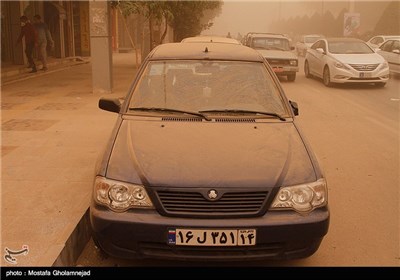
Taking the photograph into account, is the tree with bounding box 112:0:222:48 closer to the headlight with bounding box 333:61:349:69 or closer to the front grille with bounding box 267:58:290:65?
the front grille with bounding box 267:58:290:65

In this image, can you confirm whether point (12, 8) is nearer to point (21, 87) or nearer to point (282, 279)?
point (21, 87)

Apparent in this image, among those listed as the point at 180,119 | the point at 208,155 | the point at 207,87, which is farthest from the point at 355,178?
the point at 208,155

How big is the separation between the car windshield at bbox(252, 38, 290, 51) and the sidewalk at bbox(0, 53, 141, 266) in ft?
25.3

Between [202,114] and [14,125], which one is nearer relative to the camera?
[202,114]

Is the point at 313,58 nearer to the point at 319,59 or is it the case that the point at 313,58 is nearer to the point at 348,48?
the point at 319,59

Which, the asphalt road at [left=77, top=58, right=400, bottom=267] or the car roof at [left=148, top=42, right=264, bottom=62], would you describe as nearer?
the asphalt road at [left=77, top=58, right=400, bottom=267]

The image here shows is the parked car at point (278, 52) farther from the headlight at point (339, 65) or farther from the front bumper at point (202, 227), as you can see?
the front bumper at point (202, 227)

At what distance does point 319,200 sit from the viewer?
3584mm

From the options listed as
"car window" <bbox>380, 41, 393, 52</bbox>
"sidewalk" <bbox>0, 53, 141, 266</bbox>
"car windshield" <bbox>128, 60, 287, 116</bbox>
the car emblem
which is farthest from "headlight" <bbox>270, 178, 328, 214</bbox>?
"car window" <bbox>380, 41, 393, 52</bbox>

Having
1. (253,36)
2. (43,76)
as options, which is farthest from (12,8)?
(253,36)

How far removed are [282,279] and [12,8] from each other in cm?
1673

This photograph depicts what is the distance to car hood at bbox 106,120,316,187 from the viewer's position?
345 centimetres

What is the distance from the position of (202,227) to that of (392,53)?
51.7 ft

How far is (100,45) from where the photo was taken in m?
12.1
